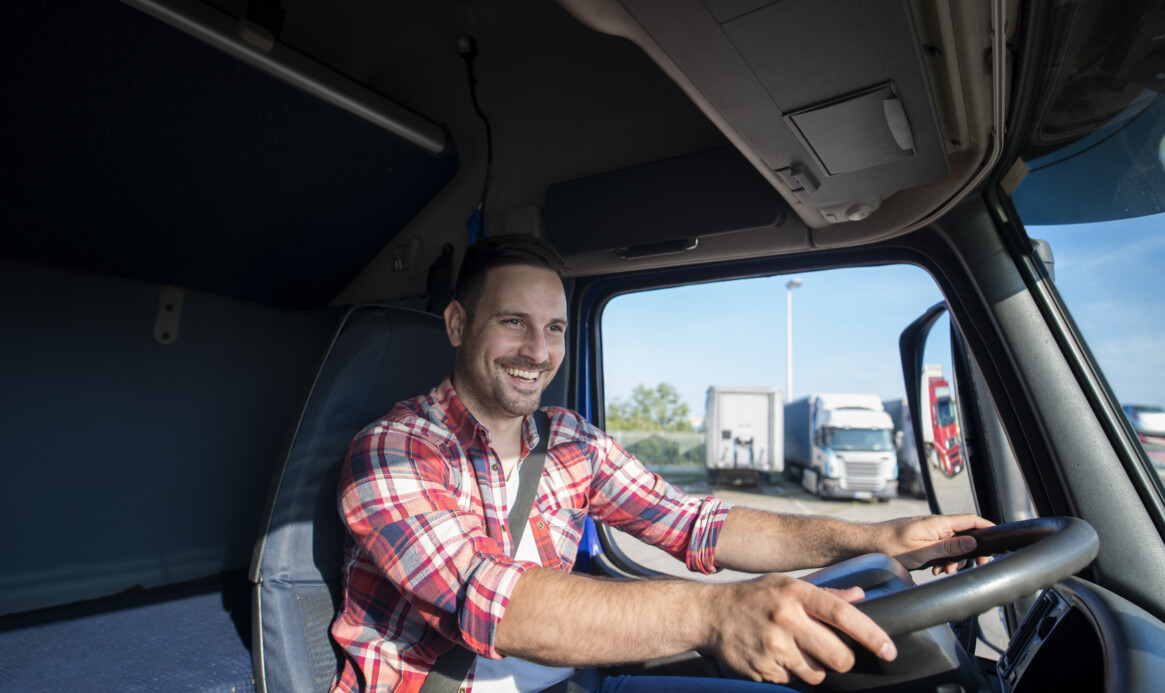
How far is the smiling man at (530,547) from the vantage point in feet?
2.93

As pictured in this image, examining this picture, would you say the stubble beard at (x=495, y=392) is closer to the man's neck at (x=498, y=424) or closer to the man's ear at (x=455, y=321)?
the man's neck at (x=498, y=424)

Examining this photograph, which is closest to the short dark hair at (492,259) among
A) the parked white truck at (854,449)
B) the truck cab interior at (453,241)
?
the truck cab interior at (453,241)

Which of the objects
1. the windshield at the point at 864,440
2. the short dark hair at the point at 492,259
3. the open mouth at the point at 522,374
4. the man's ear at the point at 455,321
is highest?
the short dark hair at the point at 492,259

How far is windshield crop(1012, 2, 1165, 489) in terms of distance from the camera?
107 centimetres

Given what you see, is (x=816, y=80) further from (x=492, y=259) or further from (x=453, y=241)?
(x=453, y=241)

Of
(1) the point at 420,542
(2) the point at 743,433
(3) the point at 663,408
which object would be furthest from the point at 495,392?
(3) the point at 663,408

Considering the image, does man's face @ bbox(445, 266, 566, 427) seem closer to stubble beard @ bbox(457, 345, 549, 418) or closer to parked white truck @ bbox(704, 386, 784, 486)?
stubble beard @ bbox(457, 345, 549, 418)

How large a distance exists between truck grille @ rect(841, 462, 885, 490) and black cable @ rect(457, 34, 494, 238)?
8.89 m

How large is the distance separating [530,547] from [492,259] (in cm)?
80

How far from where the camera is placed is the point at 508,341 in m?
1.65

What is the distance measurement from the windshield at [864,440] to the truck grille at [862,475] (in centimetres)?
25

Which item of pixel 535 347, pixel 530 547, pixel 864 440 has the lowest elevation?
pixel 530 547

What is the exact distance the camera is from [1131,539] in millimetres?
1196

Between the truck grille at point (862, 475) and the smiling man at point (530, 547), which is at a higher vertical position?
the smiling man at point (530, 547)
